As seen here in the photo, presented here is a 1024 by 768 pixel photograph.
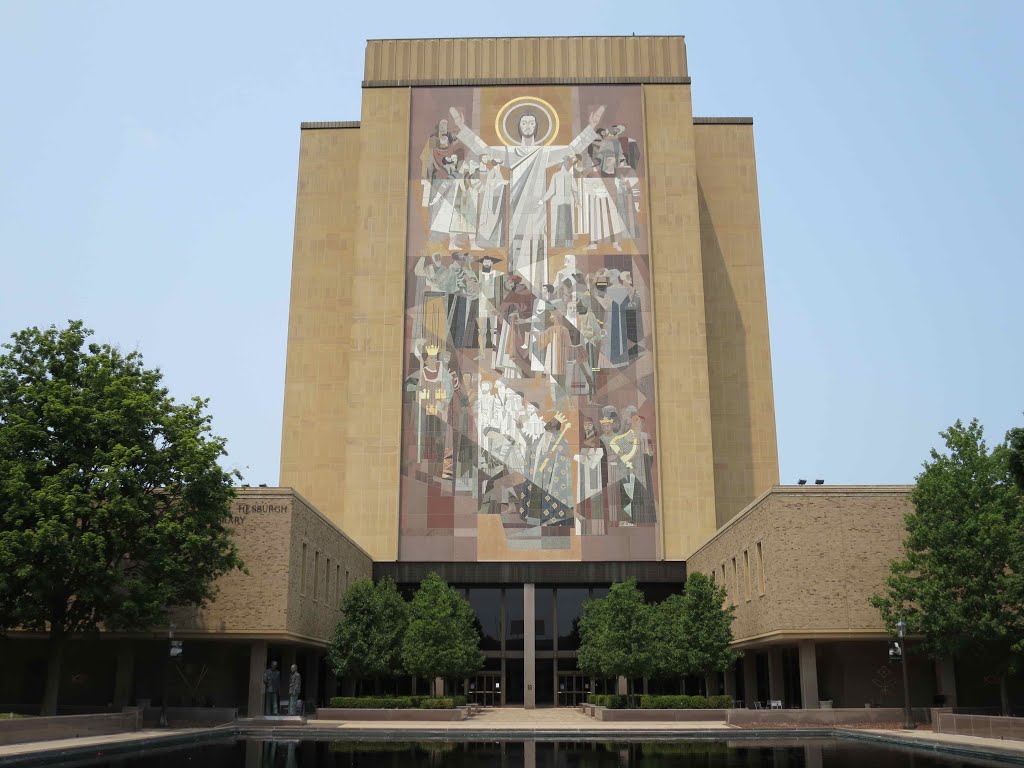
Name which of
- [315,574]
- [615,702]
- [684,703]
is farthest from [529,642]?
[315,574]

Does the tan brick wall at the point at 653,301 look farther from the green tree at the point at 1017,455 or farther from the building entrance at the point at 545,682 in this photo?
the green tree at the point at 1017,455

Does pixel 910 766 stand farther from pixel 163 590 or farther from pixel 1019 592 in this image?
pixel 163 590

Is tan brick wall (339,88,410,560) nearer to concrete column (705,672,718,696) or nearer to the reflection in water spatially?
concrete column (705,672,718,696)

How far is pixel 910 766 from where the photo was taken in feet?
83.6

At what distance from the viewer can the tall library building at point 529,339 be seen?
63125 mm

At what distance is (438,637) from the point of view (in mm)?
51469

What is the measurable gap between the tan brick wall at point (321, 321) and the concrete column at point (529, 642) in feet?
40.2

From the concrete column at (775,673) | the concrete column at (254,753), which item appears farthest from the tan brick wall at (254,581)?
the concrete column at (775,673)

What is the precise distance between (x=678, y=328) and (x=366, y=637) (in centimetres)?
2857

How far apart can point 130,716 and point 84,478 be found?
8.22 m

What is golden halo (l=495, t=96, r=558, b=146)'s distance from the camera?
69750mm

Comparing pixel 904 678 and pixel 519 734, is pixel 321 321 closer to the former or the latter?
pixel 519 734

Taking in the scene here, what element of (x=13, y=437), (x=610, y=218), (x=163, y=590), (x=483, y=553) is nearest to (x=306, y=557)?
(x=163, y=590)

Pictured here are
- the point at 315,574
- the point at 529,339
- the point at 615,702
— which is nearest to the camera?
the point at 315,574
